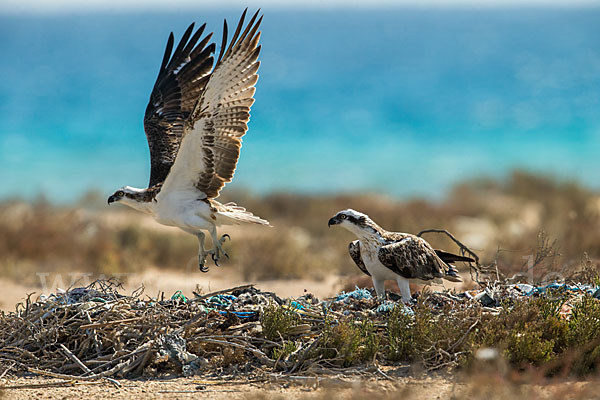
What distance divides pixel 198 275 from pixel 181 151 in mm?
6009

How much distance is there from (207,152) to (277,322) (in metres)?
2.23

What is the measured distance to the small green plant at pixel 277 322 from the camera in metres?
5.95

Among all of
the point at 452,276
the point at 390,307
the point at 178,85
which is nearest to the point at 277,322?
the point at 390,307

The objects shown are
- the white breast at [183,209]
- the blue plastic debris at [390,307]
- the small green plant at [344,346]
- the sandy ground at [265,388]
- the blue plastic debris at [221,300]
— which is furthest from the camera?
the white breast at [183,209]

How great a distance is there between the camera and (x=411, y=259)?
630 centimetres

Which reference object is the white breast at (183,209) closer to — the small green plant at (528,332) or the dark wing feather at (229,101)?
the dark wing feather at (229,101)

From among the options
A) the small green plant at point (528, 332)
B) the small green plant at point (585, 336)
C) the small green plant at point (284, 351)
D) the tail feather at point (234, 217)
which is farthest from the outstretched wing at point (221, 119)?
the small green plant at point (585, 336)

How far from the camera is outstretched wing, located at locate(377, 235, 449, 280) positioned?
6266 millimetres

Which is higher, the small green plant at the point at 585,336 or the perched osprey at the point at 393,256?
the perched osprey at the point at 393,256

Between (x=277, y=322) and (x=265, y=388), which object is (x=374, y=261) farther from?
(x=265, y=388)

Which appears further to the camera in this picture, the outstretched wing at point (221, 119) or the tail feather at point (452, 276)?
the outstretched wing at point (221, 119)

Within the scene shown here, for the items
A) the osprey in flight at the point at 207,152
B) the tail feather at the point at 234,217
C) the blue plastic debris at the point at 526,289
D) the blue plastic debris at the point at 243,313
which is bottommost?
the blue plastic debris at the point at 526,289

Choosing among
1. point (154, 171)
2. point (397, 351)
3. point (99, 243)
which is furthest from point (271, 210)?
point (397, 351)

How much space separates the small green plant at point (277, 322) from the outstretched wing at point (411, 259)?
1.00 meters
